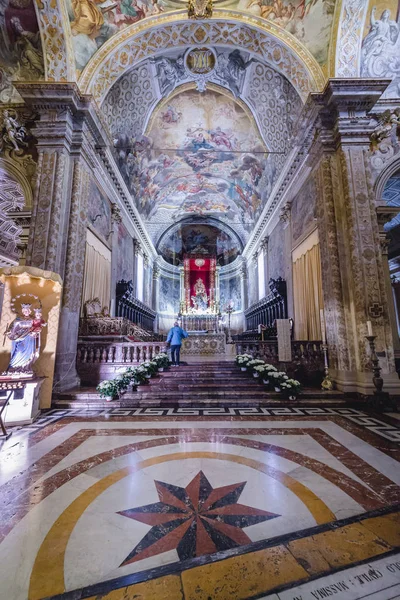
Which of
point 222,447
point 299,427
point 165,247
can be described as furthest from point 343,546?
point 165,247

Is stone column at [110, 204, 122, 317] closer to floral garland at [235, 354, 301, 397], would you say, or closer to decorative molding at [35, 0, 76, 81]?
decorative molding at [35, 0, 76, 81]

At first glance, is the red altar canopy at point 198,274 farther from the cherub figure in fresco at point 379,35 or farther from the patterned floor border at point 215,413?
the patterned floor border at point 215,413

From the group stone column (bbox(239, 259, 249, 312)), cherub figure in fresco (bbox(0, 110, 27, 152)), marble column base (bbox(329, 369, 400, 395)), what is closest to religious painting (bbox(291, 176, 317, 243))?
marble column base (bbox(329, 369, 400, 395))

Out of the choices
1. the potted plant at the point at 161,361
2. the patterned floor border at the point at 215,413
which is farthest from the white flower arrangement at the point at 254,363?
the potted plant at the point at 161,361

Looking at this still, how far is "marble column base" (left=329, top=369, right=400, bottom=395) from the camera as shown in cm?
571

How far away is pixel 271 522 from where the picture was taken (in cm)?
185

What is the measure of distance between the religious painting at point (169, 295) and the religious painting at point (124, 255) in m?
7.76

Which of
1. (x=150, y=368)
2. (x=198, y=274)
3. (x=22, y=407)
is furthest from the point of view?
(x=198, y=274)

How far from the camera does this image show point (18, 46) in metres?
7.53

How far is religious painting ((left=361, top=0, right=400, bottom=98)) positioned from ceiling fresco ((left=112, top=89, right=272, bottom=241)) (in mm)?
3751

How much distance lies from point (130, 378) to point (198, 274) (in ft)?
54.8

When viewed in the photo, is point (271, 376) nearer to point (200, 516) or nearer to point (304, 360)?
point (304, 360)

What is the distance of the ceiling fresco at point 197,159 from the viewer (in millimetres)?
11605

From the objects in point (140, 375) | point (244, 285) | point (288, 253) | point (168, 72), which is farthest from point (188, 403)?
point (244, 285)
